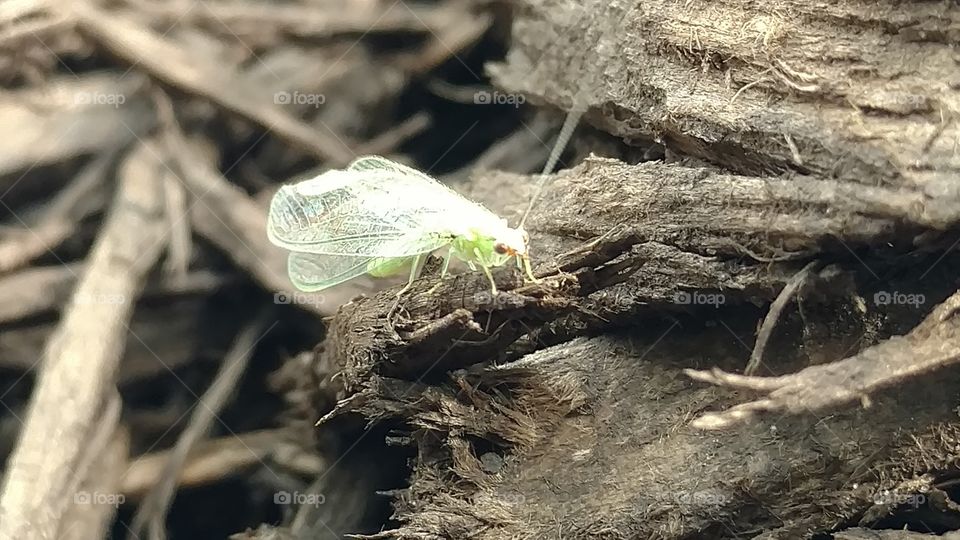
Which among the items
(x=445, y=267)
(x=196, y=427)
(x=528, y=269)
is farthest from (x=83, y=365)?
(x=528, y=269)

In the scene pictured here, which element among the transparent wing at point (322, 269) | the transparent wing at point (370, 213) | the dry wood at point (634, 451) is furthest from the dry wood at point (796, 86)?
the transparent wing at point (322, 269)

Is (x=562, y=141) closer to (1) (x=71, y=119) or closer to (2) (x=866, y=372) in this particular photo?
(2) (x=866, y=372)

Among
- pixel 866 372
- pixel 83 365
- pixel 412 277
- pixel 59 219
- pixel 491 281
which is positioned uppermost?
pixel 866 372

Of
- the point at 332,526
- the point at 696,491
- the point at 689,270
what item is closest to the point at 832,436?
the point at 696,491

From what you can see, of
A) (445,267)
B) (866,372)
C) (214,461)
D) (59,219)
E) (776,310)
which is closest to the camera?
(866,372)

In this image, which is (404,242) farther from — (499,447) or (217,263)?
(217,263)

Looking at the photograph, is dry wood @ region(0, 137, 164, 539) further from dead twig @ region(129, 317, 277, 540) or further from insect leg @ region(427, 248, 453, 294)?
insect leg @ region(427, 248, 453, 294)

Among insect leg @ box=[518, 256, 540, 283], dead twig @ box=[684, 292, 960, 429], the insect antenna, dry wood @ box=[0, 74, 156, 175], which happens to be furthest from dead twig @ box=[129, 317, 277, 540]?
dead twig @ box=[684, 292, 960, 429]
